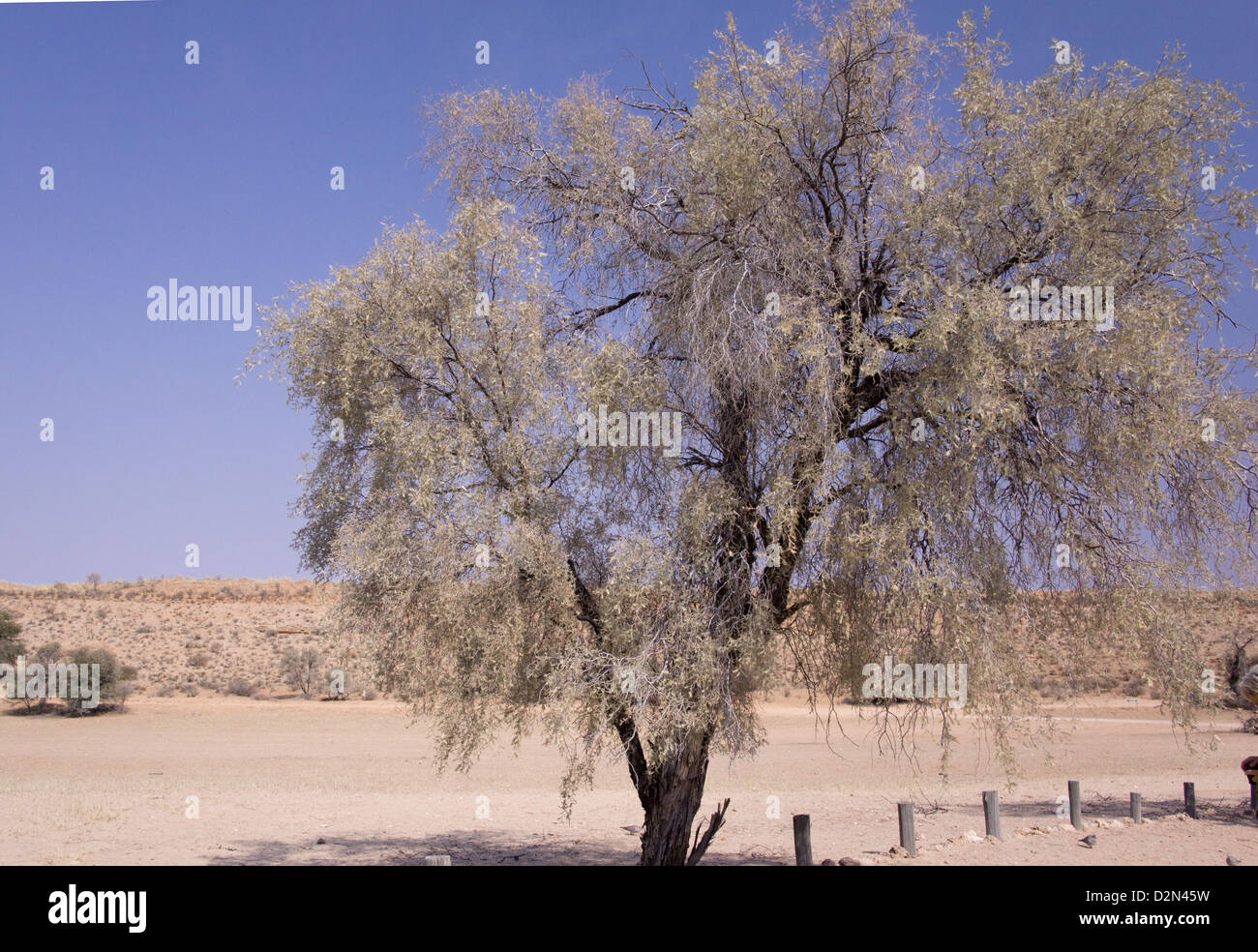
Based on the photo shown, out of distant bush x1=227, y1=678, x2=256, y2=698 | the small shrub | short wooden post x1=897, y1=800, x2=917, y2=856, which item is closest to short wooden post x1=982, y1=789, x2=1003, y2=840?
short wooden post x1=897, y1=800, x2=917, y2=856

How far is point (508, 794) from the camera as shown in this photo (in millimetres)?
22703

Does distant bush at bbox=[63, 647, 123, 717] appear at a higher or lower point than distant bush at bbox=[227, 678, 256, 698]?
higher

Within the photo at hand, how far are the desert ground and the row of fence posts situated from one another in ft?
0.72

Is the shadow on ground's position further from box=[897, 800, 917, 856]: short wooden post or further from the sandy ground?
box=[897, 800, 917, 856]: short wooden post

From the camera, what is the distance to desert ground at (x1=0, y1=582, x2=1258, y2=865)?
14.0 meters

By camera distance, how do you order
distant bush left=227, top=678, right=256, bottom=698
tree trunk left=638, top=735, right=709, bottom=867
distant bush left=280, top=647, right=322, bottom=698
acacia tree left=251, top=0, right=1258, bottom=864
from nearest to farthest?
acacia tree left=251, top=0, right=1258, bottom=864, tree trunk left=638, top=735, right=709, bottom=867, distant bush left=227, top=678, right=256, bottom=698, distant bush left=280, top=647, right=322, bottom=698

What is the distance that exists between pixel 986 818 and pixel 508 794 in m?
12.4

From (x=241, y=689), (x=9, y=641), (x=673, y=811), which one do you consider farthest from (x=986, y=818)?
(x=9, y=641)

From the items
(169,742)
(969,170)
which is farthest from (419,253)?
(169,742)

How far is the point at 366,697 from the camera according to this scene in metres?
46.7

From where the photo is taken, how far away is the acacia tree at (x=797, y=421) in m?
8.20
